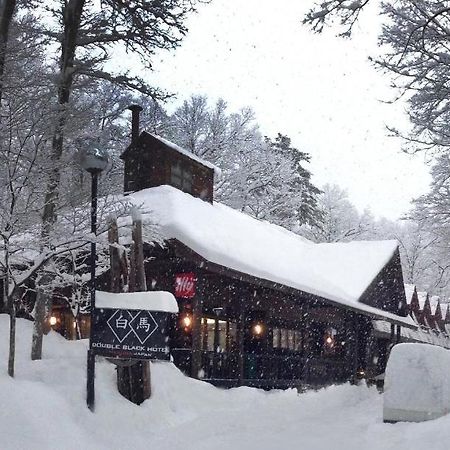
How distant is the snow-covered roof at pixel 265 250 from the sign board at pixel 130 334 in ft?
11.0

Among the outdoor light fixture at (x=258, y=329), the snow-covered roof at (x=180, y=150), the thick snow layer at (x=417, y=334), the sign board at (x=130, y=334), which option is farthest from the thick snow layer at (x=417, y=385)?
the thick snow layer at (x=417, y=334)

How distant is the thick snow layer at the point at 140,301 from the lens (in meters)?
10.2

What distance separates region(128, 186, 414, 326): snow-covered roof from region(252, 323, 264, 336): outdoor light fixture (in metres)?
2.21

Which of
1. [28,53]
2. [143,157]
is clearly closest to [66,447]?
[28,53]

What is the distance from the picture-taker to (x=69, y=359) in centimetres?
1129

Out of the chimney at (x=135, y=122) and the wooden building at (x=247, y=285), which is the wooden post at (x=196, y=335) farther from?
the chimney at (x=135, y=122)

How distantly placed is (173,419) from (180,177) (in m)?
11.4

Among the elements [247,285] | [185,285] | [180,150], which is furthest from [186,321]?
[180,150]

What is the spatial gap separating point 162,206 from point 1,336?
5694 millimetres

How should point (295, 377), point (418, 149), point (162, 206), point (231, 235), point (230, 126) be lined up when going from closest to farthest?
point (418, 149) < point (162, 206) < point (231, 235) < point (295, 377) < point (230, 126)

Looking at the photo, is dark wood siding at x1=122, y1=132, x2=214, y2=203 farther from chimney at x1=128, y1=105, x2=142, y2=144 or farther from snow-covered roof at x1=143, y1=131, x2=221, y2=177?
chimney at x1=128, y1=105, x2=142, y2=144

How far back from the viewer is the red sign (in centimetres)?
1591

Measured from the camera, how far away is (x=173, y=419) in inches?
418

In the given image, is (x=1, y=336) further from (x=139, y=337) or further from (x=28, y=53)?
(x=28, y=53)
